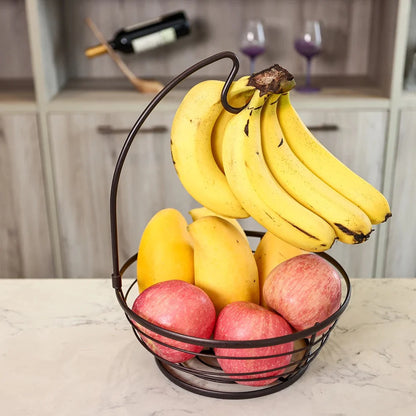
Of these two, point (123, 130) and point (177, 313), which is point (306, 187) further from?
point (123, 130)

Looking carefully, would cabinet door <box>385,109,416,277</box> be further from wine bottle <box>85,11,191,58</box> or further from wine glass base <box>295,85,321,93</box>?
wine bottle <box>85,11,191,58</box>

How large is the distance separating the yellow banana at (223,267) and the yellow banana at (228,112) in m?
0.10

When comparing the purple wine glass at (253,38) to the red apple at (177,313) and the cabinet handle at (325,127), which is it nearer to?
the cabinet handle at (325,127)

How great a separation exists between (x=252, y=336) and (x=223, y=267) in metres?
0.13

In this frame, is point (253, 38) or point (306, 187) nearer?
point (306, 187)

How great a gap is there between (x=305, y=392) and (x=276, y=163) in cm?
28

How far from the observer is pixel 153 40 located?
204 cm

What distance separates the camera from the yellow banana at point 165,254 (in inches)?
30.1

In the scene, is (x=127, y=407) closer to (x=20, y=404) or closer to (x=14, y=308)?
(x=20, y=404)

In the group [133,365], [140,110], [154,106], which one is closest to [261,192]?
[154,106]

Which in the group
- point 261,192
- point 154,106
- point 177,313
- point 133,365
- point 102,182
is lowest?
point 102,182

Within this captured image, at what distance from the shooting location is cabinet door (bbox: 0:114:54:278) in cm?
195

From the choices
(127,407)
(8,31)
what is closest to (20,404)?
(127,407)

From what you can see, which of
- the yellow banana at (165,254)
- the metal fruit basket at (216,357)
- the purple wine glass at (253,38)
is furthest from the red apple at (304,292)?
the purple wine glass at (253,38)
